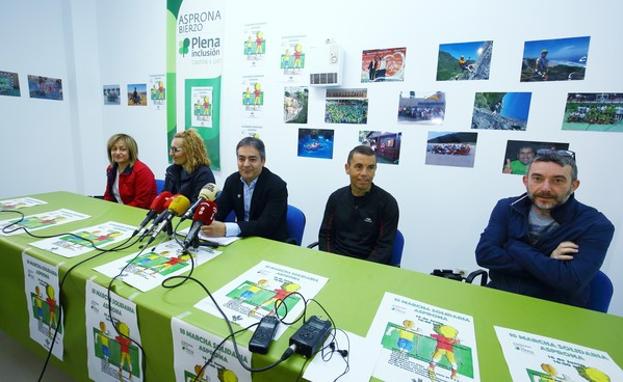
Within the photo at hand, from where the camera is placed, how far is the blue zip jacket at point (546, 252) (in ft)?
3.99

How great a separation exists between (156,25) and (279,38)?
167cm

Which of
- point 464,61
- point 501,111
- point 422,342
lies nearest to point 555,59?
point 501,111

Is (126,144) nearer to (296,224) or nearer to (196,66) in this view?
(196,66)

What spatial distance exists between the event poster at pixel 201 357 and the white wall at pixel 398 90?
1901 mm

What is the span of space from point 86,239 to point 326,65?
2001mm

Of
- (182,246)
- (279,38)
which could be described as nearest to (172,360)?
(182,246)

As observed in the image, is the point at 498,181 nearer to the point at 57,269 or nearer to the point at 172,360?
the point at 172,360

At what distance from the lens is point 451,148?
2172 millimetres

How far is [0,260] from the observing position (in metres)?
1.38

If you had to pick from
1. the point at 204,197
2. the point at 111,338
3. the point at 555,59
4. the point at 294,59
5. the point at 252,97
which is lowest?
the point at 111,338

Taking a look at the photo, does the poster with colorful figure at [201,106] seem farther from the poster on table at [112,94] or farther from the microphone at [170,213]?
the microphone at [170,213]

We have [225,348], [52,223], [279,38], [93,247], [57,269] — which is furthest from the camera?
[279,38]

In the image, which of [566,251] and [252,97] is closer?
[566,251]

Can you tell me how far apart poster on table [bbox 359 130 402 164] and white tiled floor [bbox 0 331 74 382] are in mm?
2381
